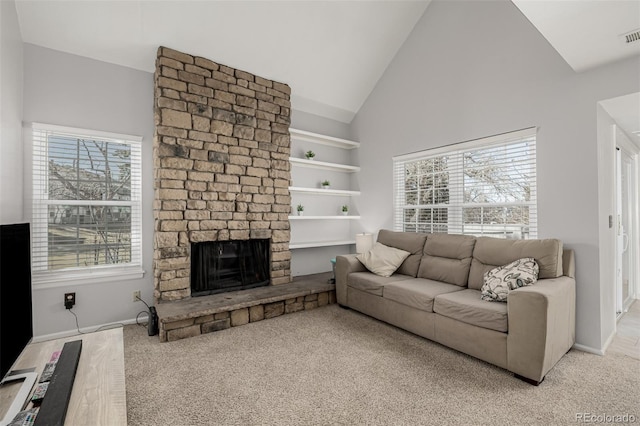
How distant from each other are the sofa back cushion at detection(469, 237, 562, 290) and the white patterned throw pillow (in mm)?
79

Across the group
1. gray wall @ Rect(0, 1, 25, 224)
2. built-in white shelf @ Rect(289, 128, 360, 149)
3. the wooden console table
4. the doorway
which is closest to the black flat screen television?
the wooden console table

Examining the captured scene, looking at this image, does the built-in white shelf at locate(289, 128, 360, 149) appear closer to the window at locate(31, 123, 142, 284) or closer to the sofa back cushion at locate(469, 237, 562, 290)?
the window at locate(31, 123, 142, 284)

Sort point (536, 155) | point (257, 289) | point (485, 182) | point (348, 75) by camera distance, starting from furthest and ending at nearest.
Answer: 1. point (348, 75)
2. point (257, 289)
3. point (485, 182)
4. point (536, 155)

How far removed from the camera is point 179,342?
9.25 ft

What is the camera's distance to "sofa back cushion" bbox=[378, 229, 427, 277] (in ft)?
11.8

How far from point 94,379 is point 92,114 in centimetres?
280

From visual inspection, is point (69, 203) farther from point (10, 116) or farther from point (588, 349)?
point (588, 349)

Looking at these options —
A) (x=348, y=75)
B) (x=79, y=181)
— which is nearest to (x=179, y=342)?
(x=79, y=181)

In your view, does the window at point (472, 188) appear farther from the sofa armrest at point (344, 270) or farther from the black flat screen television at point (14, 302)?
the black flat screen television at point (14, 302)

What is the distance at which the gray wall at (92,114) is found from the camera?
288 centimetres

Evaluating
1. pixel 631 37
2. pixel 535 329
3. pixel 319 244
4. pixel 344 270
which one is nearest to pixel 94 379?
pixel 535 329

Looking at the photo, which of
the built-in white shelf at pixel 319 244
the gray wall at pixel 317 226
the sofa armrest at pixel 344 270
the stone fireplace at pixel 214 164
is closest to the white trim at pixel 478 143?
the gray wall at pixel 317 226

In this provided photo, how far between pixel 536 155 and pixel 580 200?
1.89 ft

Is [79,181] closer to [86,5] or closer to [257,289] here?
[86,5]
